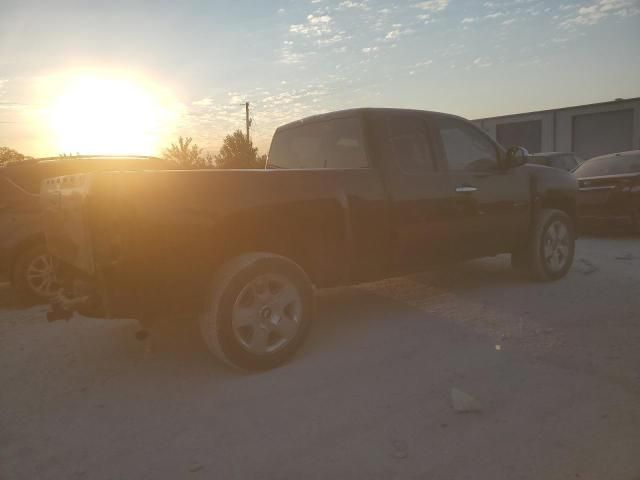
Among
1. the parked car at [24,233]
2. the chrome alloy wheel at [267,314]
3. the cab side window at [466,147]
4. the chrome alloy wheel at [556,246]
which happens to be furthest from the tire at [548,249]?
the parked car at [24,233]

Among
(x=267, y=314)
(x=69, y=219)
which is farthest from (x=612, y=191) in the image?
(x=69, y=219)

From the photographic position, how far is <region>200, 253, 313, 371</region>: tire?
3.02 m

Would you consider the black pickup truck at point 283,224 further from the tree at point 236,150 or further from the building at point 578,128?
the tree at point 236,150

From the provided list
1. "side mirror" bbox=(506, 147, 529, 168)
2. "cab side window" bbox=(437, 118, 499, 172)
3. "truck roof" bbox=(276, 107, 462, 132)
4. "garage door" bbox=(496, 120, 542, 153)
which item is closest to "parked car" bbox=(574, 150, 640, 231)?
"side mirror" bbox=(506, 147, 529, 168)

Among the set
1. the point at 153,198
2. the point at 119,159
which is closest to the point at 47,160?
the point at 119,159

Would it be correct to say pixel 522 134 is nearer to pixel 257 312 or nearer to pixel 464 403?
pixel 257 312

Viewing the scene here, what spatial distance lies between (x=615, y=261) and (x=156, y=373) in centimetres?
614

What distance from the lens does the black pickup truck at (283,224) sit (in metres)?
2.82

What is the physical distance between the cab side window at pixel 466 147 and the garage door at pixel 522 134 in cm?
2459

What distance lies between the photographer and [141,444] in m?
2.39

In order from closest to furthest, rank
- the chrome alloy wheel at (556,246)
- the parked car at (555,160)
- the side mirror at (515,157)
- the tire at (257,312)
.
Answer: the tire at (257,312) < the side mirror at (515,157) < the chrome alloy wheel at (556,246) < the parked car at (555,160)

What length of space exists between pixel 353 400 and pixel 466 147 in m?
3.06

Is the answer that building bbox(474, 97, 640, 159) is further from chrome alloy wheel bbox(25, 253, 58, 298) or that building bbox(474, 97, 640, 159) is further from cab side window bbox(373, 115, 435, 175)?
chrome alloy wheel bbox(25, 253, 58, 298)

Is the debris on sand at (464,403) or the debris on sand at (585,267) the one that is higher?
the debris on sand at (585,267)
